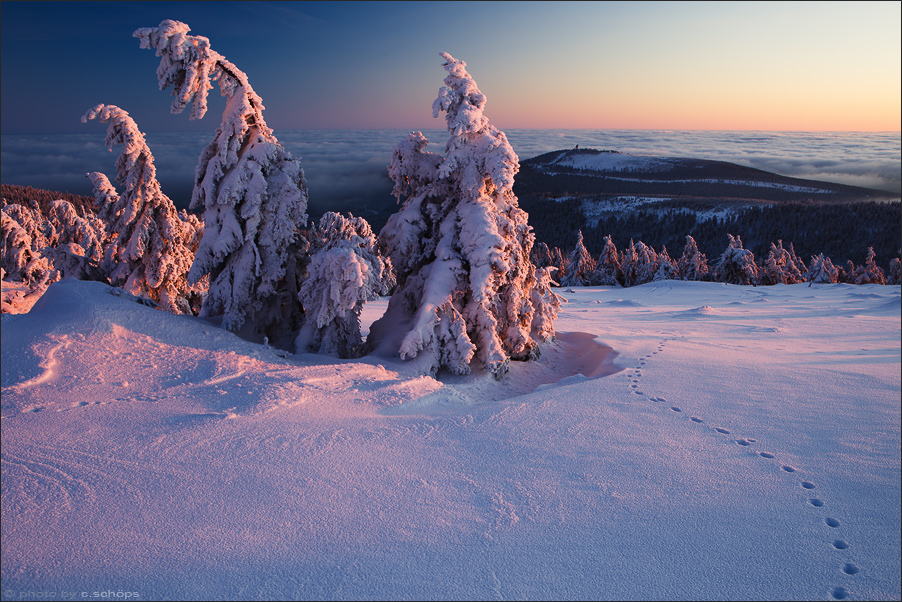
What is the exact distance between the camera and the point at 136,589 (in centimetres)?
384

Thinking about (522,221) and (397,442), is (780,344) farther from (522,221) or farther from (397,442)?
(397,442)

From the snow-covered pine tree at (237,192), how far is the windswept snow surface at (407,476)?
2.05m

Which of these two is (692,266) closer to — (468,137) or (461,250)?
(468,137)

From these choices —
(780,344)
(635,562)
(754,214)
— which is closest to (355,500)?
(635,562)

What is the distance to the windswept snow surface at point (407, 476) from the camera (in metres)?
4.12

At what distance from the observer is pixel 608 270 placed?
60.6 meters

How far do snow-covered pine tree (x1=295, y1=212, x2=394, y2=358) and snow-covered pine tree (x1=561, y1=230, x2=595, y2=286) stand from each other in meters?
51.5

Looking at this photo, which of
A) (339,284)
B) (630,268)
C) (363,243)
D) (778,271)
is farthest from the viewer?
(630,268)

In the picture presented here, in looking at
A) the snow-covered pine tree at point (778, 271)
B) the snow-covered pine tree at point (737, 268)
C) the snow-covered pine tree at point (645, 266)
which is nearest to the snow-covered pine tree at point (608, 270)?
the snow-covered pine tree at point (645, 266)

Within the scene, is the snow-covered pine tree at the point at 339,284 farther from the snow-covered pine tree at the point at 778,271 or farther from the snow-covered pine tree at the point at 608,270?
the snow-covered pine tree at the point at 608,270

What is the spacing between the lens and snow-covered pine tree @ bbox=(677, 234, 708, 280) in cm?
5453

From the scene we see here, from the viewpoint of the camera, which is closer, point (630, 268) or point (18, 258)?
point (18, 258)

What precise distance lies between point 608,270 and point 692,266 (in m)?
9.74

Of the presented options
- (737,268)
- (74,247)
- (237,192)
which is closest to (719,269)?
(737,268)
